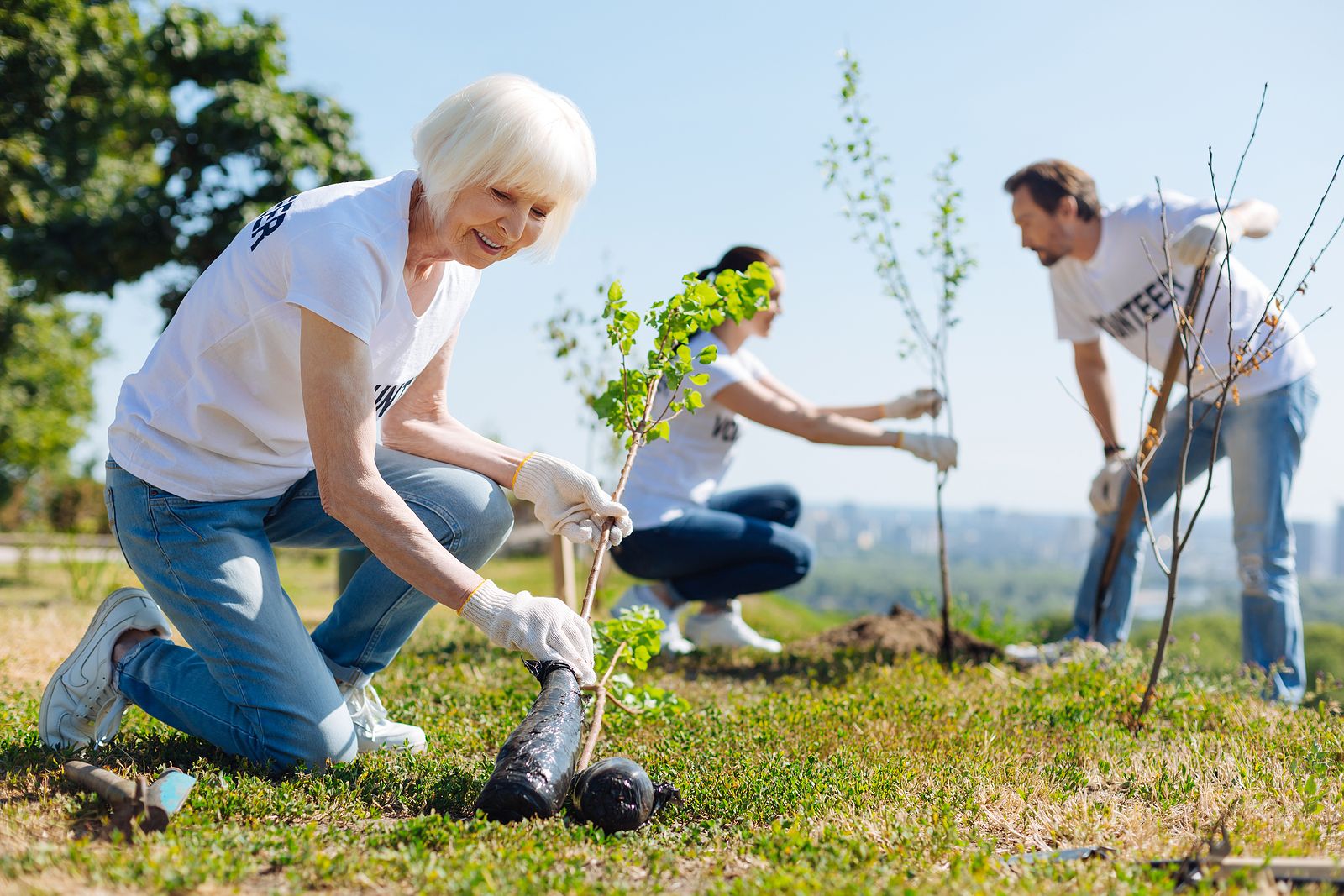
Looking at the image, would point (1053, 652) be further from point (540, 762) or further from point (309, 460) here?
point (309, 460)

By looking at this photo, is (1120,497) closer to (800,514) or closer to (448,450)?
(800,514)

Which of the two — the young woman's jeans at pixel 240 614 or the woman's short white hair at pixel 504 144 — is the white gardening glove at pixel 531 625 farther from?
the woman's short white hair at pixel 504 144

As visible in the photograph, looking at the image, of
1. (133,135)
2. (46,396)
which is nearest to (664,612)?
(133,135)

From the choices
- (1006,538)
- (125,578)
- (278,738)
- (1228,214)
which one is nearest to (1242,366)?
(1228,214)

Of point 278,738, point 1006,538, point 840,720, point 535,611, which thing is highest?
point 1006,538

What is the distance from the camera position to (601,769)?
2.16 meters

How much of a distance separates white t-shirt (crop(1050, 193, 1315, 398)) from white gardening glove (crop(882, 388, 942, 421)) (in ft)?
2.35

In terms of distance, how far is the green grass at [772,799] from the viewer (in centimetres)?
178

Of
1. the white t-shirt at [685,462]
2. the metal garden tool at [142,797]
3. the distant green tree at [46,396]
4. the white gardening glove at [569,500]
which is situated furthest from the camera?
the distant green tree at [46,396]

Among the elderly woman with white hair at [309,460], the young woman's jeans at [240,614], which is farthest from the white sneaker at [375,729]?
the young woman's jeans at [240,614]

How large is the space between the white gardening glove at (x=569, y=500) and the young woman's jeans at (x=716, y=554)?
1.45m

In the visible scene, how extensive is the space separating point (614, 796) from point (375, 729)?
0.90 metres

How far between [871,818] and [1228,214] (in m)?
2.99

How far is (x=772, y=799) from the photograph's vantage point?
229 cm
